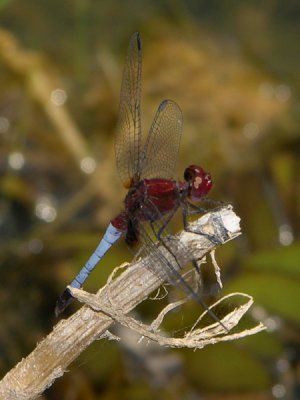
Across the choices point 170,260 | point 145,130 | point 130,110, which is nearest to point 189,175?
point 130,110

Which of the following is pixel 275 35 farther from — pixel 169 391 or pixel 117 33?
pixel 169 391

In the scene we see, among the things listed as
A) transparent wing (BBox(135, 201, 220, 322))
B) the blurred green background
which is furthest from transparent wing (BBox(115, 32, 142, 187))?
the blurred green background

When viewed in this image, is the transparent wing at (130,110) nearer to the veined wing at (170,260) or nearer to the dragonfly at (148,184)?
the dragonfly at (148,184)

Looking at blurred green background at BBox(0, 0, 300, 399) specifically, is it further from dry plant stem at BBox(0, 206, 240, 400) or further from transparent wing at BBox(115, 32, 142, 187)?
dry plant stem at BBox(0, 206, 240, 400)

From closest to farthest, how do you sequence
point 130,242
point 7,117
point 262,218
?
point 130,242 < point 262,218 < point 7,117

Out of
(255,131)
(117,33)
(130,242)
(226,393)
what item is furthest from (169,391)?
(117,33)
